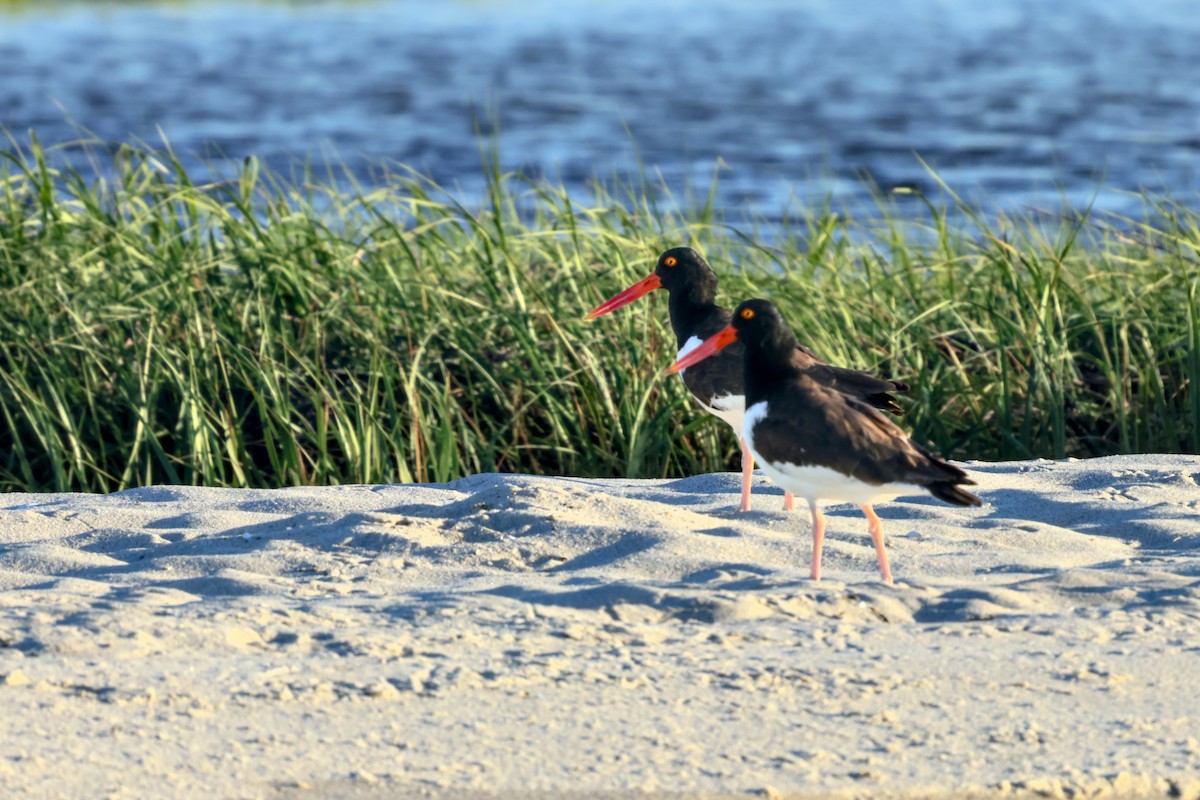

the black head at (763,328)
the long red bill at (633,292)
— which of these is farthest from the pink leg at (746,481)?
the long red bill at (633,292)


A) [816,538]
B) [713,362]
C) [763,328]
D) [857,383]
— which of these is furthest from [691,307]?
[816,538]

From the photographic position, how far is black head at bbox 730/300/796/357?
4305mm

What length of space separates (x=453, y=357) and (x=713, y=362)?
73.6 inches

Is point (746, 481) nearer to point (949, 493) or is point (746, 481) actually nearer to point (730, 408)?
point (730, 408)

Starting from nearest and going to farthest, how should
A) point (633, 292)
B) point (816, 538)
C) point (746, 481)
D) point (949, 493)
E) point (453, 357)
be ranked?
point (949, 493) < point (816, 538) < point (746, 481) < point (633, 292) < point (453, 357)

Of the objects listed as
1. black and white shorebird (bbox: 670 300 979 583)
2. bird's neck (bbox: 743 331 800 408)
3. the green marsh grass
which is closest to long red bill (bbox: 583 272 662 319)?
the green marsh grass

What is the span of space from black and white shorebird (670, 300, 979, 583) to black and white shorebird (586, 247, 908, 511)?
9 cm

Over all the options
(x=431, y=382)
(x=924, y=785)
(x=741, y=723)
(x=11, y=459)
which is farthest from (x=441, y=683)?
(x=11, y=459)

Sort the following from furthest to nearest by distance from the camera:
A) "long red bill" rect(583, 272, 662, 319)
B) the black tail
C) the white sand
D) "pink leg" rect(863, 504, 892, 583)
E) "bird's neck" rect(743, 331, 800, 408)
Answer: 1. "long red bill" rect(583, 272, 662, 319)
2. "bird's neck" rect(743, 331, 800, 408)
3. "pink leg" rect(863, 504, 892, 583)
4. the black tail
5. the white sand

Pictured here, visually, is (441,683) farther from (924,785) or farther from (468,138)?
(468,138)

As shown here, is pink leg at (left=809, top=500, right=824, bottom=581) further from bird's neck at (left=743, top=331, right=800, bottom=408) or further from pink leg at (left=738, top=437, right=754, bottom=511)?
pink leg at (left=738, top=437, right=754, bottom=511)

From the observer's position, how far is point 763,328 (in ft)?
14.1

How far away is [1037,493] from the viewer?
5.09 metres

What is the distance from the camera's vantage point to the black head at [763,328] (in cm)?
430
